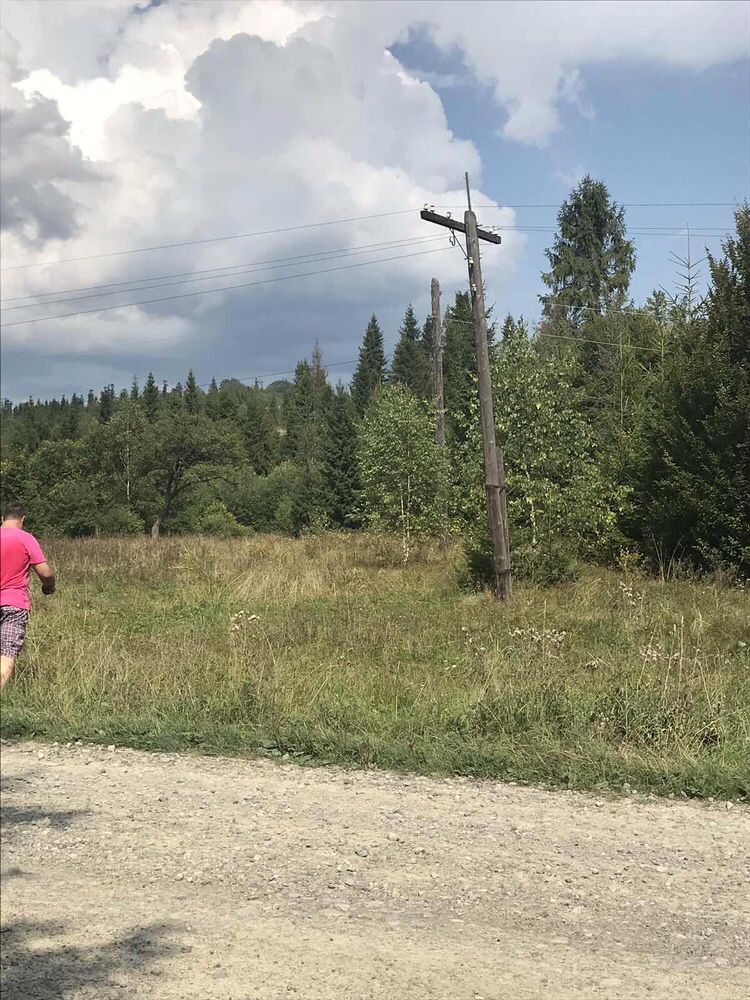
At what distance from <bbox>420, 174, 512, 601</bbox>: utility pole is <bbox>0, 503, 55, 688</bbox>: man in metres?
9.04

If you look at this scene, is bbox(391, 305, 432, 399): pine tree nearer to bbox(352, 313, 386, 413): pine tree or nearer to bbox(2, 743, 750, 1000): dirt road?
bbox(352, 313, 386, 413): pine tree

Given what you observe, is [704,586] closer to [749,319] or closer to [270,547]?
[749,319]

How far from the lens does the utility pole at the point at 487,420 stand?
1388 centimetres

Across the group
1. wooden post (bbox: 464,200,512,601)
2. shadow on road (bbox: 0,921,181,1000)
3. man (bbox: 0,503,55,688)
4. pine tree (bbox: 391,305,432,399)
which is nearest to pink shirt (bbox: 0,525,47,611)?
man (bbox: 0,503,55,688)

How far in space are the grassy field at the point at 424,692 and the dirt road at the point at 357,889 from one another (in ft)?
1.41

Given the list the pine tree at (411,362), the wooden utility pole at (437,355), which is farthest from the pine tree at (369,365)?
the wooden utility pole at (437,355)

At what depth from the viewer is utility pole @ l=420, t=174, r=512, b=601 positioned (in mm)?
13883

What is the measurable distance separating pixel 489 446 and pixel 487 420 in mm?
493

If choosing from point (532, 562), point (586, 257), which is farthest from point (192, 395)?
point (532, 562)

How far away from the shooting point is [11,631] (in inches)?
247

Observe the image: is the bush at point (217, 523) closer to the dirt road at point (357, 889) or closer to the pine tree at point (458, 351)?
the pine tree at point (458, 351)

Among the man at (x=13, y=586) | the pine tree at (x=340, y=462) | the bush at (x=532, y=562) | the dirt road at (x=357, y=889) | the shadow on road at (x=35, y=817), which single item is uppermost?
the pine tree at (x=340, y=462)

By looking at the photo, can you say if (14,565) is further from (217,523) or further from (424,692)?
(217,523)

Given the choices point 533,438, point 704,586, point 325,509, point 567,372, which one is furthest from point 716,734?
point 325,509
